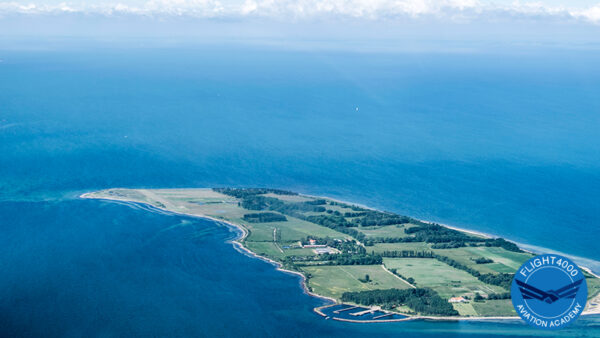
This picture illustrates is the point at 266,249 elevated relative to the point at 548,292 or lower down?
lower down

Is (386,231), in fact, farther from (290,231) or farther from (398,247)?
(290,231)

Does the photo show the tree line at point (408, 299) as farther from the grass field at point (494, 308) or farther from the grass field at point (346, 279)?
the grass field at point (494, 308)

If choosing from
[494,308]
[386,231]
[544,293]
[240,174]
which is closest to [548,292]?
[544,293]

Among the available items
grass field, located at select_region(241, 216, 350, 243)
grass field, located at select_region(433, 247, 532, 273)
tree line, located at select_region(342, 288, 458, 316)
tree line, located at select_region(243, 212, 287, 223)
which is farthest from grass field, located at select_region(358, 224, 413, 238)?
tree line, located at select_region(342, 288, 458, 316)

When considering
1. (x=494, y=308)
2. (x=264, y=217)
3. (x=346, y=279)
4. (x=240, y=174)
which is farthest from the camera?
(x=240, y=174)

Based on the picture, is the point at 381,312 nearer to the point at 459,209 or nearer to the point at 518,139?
the point at 459,209

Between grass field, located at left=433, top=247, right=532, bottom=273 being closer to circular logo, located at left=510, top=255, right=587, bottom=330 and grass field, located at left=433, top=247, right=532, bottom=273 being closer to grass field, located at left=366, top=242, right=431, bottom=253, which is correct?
grass field, located at left=366, top=242, right=431, bottom=253
